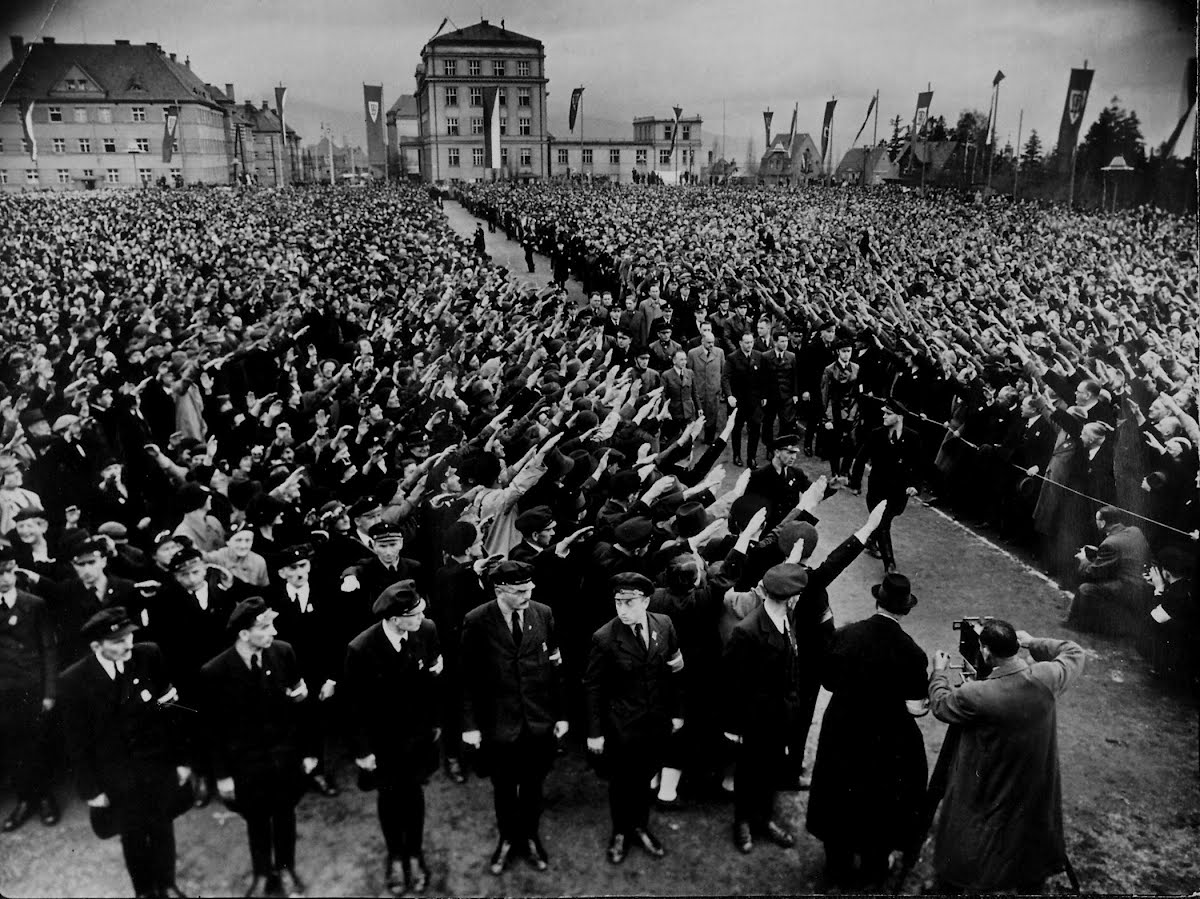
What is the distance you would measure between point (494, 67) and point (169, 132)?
1655 cm

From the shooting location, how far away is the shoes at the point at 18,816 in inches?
169

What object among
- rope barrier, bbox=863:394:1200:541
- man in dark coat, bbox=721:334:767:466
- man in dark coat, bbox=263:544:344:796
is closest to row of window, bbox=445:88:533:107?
man in dark coat, bbox=721:334:767:466

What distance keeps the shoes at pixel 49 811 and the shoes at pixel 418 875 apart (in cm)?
172

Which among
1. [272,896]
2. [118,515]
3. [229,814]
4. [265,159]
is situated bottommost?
[272,896]

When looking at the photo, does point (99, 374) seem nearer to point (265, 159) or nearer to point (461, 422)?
point (461, 422)

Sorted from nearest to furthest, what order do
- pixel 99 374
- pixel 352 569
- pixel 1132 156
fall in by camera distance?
pixel 352 569 < pixel 99 374 < pixel 1132 156

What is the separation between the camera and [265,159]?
1855 inches

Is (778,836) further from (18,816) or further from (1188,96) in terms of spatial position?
(1188,96)

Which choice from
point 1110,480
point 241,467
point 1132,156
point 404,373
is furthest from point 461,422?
point 1132,156

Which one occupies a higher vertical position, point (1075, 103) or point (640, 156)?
point (640, 156)

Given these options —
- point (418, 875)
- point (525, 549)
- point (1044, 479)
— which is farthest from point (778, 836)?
point (1044, 479)

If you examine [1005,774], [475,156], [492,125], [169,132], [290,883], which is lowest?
[290,883]

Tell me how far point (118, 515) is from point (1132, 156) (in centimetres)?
2087

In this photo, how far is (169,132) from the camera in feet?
72.9
